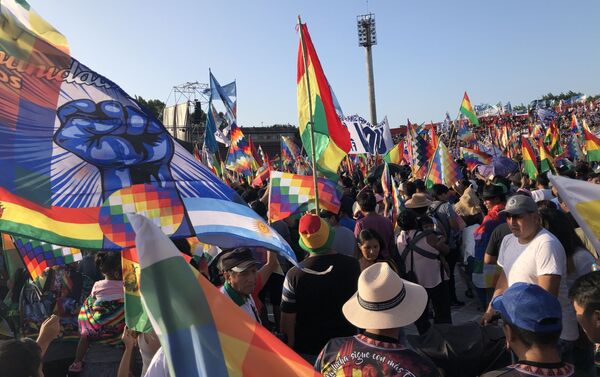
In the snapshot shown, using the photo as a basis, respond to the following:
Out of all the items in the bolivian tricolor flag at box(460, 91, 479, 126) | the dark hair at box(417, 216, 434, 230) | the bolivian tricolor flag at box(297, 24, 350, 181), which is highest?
the bolivian tricolor flag at box(460, 91, 479, 126)

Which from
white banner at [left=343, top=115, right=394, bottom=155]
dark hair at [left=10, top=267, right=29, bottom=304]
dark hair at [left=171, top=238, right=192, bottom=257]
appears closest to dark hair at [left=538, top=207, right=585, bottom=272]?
dark hair at [left=171, top=238, right=192, bottom=257]

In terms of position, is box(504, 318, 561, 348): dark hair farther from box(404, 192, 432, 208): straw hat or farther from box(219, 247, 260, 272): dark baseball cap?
box(404, 192, 432, 208): straw hat

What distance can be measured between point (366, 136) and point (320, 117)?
6.11 m

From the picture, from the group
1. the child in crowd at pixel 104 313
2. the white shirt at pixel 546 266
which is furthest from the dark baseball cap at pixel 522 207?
the child in crowd at pixel 104 313

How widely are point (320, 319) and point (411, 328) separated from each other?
9.30ft

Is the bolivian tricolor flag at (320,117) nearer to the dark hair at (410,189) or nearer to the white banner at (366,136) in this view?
the dark hair at (410,189)

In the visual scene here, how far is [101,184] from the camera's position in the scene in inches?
103

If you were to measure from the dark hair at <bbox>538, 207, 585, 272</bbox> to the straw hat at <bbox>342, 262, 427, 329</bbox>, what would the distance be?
5.26 ft

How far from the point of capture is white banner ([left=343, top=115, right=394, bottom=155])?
10484 millimetres

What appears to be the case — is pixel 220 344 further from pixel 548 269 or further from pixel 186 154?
pixel 548 269

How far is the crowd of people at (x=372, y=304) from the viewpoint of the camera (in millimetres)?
1960

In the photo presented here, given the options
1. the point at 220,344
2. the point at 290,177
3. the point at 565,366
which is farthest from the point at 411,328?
the point at 220,344

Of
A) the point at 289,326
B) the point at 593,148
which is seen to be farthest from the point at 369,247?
the point at 593,148

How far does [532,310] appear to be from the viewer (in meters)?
1.89
